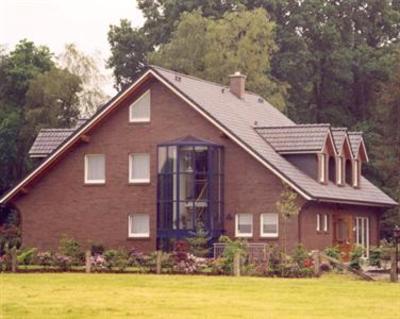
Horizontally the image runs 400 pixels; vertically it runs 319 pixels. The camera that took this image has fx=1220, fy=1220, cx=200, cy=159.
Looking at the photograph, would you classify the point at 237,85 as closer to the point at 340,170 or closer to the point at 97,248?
the point at 340,170

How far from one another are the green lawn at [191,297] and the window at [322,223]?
46.5 ft

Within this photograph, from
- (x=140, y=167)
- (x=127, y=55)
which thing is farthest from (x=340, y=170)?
(x=127, y=55)

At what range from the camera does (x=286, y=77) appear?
87.1m

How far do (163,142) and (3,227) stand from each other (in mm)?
15712

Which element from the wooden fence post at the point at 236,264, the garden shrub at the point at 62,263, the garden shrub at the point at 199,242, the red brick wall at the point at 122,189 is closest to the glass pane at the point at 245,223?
the red brick wall at the point at 122,189

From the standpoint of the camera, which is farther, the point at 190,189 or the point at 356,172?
the point at 356,172

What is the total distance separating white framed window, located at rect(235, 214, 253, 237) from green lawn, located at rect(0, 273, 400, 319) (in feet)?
42.1

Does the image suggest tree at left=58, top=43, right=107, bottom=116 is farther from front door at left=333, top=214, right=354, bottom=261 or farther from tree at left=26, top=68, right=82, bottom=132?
front door at left=333, top=214, right=354, bottom=261

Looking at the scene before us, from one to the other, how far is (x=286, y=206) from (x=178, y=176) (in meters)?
5.86

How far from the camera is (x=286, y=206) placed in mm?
49344

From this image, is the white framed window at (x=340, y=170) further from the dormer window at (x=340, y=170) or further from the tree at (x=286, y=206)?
the tree at (x=286, y=206)

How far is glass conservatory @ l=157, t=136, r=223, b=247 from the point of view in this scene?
2077 inches

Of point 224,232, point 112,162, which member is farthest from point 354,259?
point 112,162

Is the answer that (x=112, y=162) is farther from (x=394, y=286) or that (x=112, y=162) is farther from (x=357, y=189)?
(x=394, y=286)
